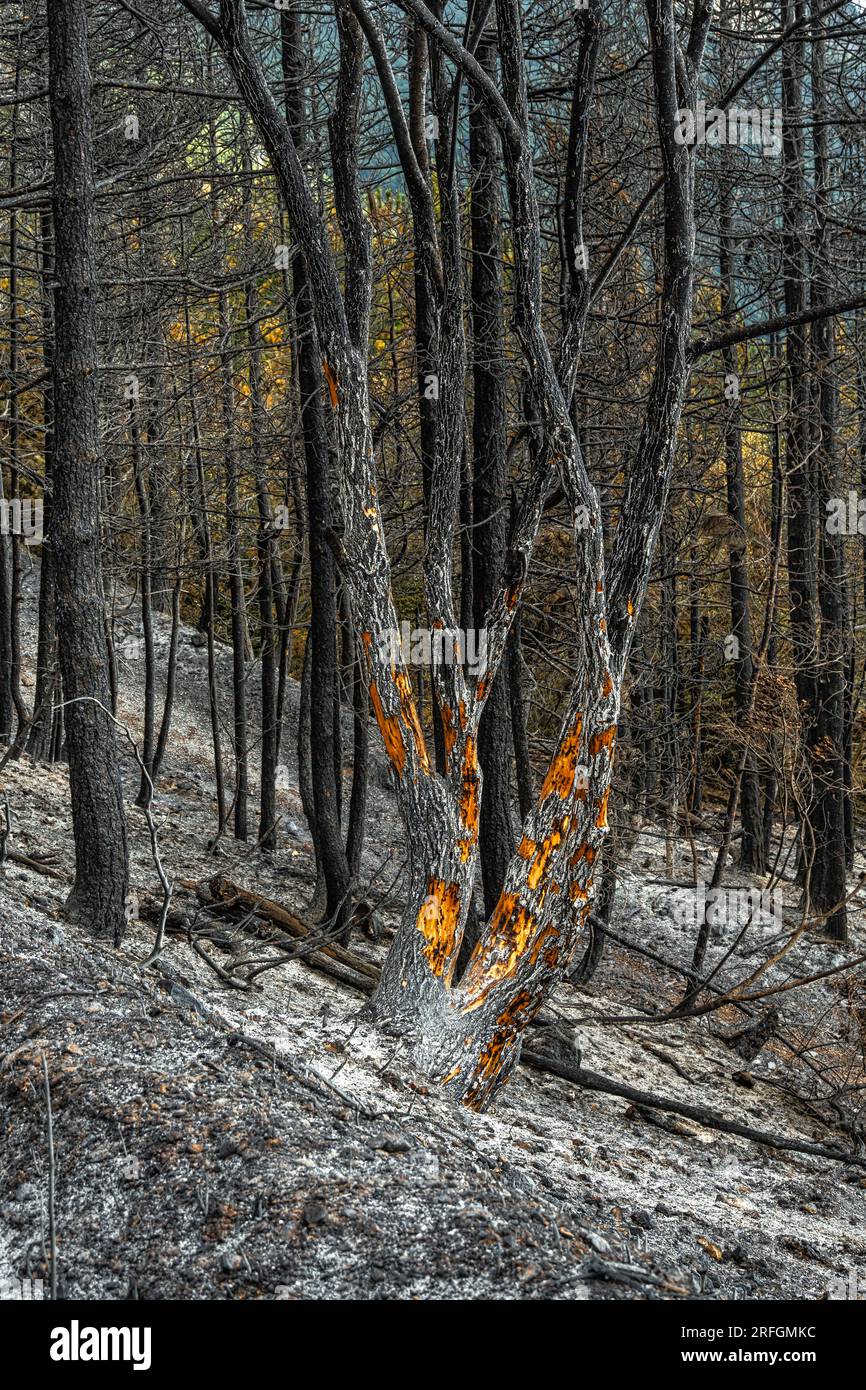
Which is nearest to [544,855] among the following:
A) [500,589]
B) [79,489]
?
[500,589]

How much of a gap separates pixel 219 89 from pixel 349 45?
451 cm

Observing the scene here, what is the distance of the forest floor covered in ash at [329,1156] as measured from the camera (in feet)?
11.1

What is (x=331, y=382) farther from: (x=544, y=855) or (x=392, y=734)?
(x=544, y=855)

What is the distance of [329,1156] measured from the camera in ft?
13.0

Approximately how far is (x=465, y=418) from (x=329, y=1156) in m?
4.90

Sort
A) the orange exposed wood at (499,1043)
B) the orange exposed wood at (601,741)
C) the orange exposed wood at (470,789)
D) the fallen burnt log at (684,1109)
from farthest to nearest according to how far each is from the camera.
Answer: the fallen burnt log at (684,1109), the orange exposed wood at (470,789), the orange exposed wood at (601,741), the orange exposed wood at (499,1043)

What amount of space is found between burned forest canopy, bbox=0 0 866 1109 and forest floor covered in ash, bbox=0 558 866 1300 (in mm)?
611

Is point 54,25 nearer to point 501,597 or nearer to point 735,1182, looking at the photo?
point 501,597

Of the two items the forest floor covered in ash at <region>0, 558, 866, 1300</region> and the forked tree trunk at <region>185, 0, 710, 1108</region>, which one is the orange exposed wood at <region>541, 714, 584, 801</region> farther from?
the forest floor covered in ash at <region>0, 558, 866, 1300</region>

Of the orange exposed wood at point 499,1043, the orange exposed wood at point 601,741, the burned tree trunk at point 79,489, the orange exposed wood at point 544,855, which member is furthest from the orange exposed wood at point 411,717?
the burned tree trunk at point 79,489

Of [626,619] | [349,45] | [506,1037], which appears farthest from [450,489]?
[506,1037]

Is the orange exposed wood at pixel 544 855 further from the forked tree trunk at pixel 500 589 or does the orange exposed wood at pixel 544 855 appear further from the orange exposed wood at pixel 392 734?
the orange exposed wood at pixel 392 734

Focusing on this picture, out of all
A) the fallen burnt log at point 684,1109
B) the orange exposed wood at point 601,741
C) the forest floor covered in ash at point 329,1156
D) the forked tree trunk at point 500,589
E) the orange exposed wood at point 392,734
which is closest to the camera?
the forest floor covered in ash at point 329,1156

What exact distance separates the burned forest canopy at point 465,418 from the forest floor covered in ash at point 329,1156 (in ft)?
2.00
